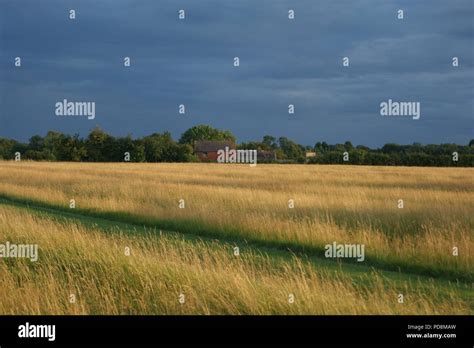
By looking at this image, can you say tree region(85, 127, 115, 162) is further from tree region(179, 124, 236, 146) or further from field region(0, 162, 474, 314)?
field region(0, 162, 474, 314)

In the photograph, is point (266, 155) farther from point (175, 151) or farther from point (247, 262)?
point (247, 262)

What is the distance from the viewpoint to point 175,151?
328 feet

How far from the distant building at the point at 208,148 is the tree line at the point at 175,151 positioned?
3.48 m

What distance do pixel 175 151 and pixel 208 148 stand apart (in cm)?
1449

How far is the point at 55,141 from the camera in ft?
340

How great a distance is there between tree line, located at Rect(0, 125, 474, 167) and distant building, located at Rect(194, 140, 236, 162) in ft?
11.4

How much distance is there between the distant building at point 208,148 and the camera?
109312 mm

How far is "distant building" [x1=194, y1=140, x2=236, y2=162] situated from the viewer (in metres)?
109
